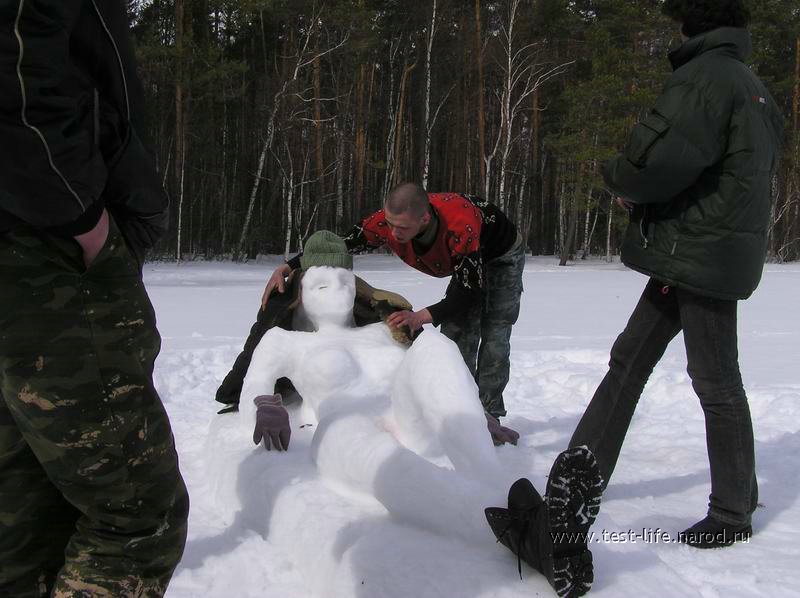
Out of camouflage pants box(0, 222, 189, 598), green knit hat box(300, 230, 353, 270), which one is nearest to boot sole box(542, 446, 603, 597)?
camouflage pants box(0, 222, 189, 598)

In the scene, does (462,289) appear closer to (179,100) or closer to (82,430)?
(82,430)

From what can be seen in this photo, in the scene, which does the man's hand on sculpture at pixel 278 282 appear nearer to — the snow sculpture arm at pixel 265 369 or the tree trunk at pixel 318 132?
the snow sculpture arm at pixel 265 369

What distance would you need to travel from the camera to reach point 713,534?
250 cm

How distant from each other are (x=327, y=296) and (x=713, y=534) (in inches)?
78.2

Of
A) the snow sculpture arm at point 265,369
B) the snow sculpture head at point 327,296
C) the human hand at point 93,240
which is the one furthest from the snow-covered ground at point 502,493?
the human hand at point 93,240

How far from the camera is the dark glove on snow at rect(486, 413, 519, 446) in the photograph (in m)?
3.35

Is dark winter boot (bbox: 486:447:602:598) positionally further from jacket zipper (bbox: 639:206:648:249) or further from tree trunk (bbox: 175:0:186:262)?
tree trunk (bbox: 175:0:186:262)

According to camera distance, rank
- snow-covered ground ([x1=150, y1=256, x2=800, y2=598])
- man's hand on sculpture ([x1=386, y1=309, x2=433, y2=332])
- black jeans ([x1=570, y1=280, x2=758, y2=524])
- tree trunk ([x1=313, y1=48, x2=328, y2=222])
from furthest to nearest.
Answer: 1. tree trunk ([x1=313, y1=48, x2=328, y2=222])
2. man's hand on sculpture ([x1=386, y1=309, x2=433, y2=332])
3. black jeans ([x1=570, y1=280, x2=758, y2=524])
4. snow-covered ground ([x1=150, y1=256, x2=800, y2=598])

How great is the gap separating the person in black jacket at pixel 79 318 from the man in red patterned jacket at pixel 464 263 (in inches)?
77.6

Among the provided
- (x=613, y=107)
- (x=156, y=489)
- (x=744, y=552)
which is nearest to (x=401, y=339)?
(x=744, y=552)

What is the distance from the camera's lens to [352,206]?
21406 mm

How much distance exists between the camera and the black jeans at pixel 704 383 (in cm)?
245

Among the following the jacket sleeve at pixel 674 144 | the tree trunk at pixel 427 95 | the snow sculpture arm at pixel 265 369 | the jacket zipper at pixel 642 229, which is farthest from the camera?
the tree trunk at pixel 427 95

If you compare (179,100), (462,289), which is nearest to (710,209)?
(462,289)
